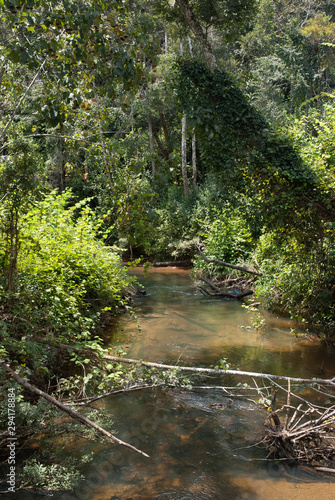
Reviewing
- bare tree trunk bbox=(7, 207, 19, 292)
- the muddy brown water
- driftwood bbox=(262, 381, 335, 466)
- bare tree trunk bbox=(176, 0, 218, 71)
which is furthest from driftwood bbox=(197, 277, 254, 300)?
bare tree trunk bbox=(7, 207, 19, 292)

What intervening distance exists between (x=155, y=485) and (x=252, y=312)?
24.0ft

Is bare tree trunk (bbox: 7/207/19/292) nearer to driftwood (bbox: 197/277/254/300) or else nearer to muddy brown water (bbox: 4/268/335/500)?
muddy brown water (bbox: 4/268/335/500)

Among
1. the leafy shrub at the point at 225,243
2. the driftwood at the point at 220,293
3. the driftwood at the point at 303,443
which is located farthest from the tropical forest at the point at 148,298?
the leafy shrub at the point at 225,243

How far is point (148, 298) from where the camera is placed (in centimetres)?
1295

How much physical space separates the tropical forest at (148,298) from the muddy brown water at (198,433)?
2cm

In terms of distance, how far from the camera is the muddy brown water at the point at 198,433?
3.85 m

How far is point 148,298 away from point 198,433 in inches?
321

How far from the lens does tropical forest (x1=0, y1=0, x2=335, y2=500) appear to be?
3.99 meters

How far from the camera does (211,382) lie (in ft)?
21.1

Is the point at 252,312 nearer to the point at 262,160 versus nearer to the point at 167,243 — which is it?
the point at 262,160

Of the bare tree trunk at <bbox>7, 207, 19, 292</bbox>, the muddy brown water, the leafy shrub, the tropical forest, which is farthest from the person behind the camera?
the leafy shrub

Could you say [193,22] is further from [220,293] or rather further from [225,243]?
[225,243]

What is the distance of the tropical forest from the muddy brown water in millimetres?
23

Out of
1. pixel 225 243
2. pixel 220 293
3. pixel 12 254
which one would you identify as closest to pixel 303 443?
pixel 12 254
